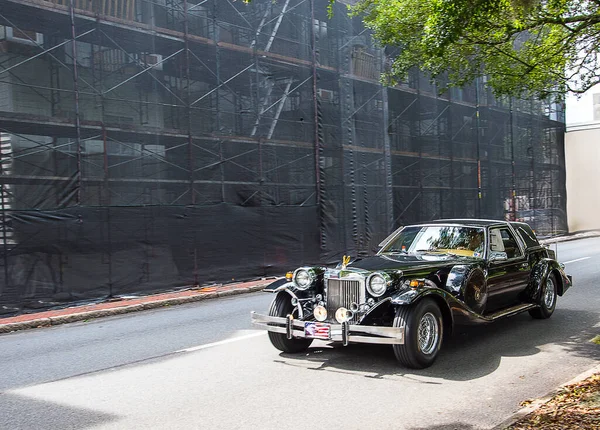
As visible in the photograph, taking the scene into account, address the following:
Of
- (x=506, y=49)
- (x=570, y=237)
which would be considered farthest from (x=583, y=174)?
(x=506, y=49)

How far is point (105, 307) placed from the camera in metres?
12.1

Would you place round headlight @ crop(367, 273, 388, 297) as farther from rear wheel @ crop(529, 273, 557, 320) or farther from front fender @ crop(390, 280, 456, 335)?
rear wheel @ crop(529, 273, 557, 320)

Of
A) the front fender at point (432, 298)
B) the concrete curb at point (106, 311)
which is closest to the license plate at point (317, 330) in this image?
the front fender at point (432, 298)

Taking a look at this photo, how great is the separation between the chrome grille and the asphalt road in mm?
642

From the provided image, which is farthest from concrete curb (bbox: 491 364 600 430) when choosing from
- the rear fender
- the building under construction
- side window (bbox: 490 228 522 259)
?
the building under construction

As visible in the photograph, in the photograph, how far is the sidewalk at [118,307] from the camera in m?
10.7

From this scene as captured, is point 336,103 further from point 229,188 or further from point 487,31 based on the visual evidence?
point 487,31

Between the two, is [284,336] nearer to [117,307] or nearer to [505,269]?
[505,269]

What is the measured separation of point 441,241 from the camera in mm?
8391

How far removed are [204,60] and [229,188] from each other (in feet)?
11.6

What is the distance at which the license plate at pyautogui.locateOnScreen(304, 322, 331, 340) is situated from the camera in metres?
6.49

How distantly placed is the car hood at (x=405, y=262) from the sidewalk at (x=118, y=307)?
4.21 meters

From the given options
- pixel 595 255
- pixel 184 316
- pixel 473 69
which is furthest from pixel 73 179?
pixel 595 255

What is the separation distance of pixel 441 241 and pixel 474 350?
157 centimetres
